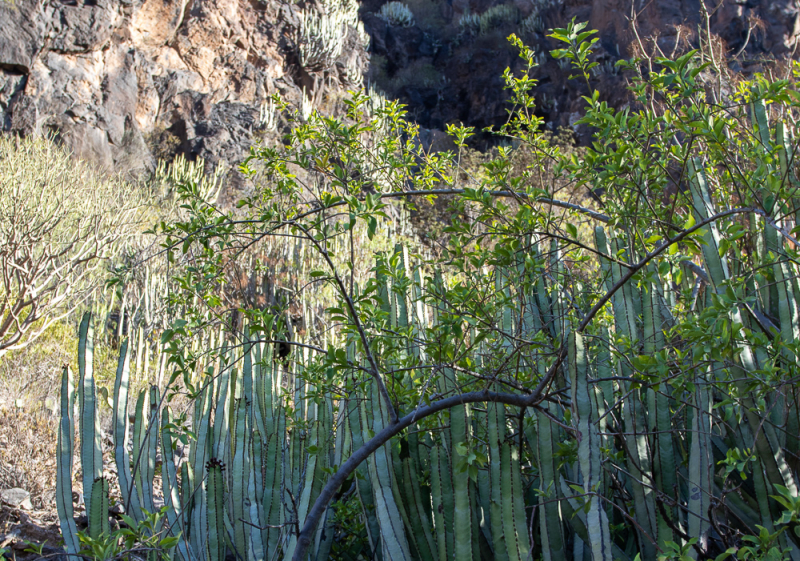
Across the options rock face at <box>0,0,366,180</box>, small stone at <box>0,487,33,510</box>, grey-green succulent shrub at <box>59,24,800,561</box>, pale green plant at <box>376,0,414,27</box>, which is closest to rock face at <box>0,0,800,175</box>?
rock face at <box>0,0,366,180</box>

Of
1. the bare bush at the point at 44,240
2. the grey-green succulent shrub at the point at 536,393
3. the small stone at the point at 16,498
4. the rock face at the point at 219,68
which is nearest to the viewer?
the grey-green succulent shrub at the point at 536,393

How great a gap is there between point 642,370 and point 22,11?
18.1 meters

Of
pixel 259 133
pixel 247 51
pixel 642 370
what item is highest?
pixel 247 51

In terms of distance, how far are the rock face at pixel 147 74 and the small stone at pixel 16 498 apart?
41.3 ft

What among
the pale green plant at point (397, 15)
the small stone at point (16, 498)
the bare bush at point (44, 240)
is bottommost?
the small stone at point (16, 498)

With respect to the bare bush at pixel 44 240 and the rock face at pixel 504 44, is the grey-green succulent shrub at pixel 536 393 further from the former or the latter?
the rock face at pixel 504 44

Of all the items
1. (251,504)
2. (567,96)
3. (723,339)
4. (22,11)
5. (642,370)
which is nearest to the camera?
(723,339)

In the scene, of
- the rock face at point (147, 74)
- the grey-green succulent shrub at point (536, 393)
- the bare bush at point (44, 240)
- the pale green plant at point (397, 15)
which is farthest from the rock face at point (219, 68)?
the grey-green succulent shrub at point (536, 393)

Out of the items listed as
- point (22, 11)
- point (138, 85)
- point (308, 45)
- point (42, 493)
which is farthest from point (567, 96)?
point (42, 493)

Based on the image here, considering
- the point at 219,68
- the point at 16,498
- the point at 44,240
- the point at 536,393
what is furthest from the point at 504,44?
the point at 536,393

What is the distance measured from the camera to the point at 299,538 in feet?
6.02

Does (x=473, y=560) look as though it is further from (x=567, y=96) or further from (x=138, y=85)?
(x=567, y=96)

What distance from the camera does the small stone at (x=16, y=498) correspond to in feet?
11.5

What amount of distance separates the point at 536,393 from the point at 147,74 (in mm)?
19041
